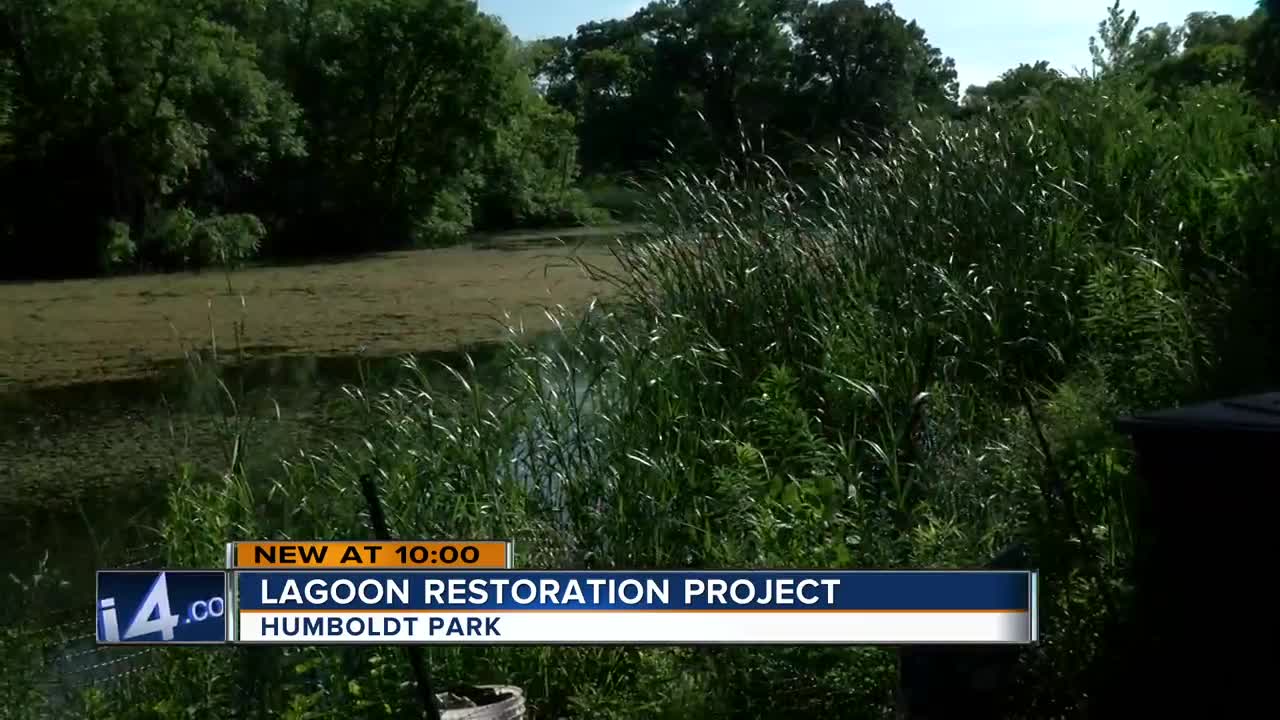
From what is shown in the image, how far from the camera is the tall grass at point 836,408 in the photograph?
10.7 ft

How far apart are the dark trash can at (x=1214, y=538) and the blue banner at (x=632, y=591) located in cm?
27

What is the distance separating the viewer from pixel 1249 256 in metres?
4.74

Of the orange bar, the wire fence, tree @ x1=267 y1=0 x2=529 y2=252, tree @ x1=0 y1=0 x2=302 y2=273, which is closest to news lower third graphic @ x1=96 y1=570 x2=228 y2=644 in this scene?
the orange bar

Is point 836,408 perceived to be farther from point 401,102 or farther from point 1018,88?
point 401,102

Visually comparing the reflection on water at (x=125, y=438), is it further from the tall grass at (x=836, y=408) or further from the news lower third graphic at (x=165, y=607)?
the news lower third graphic at (x=165, y=607)

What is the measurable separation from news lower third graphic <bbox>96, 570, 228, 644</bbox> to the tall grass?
570 mm

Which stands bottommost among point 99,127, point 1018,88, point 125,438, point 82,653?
point 82,653

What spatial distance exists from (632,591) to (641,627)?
0.08 metres

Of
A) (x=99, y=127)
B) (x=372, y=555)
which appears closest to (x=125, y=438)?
(x=372, y=555)

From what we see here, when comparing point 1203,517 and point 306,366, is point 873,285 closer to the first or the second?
point 1203,517

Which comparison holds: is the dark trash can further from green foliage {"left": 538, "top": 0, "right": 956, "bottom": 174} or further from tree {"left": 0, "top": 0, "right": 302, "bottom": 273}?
tree {"left": 0, "top": 0, "right": 302, "bottom": 273}

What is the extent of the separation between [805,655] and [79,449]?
6128 millimetres

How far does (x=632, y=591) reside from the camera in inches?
97.1

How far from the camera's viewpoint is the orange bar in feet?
8.34
